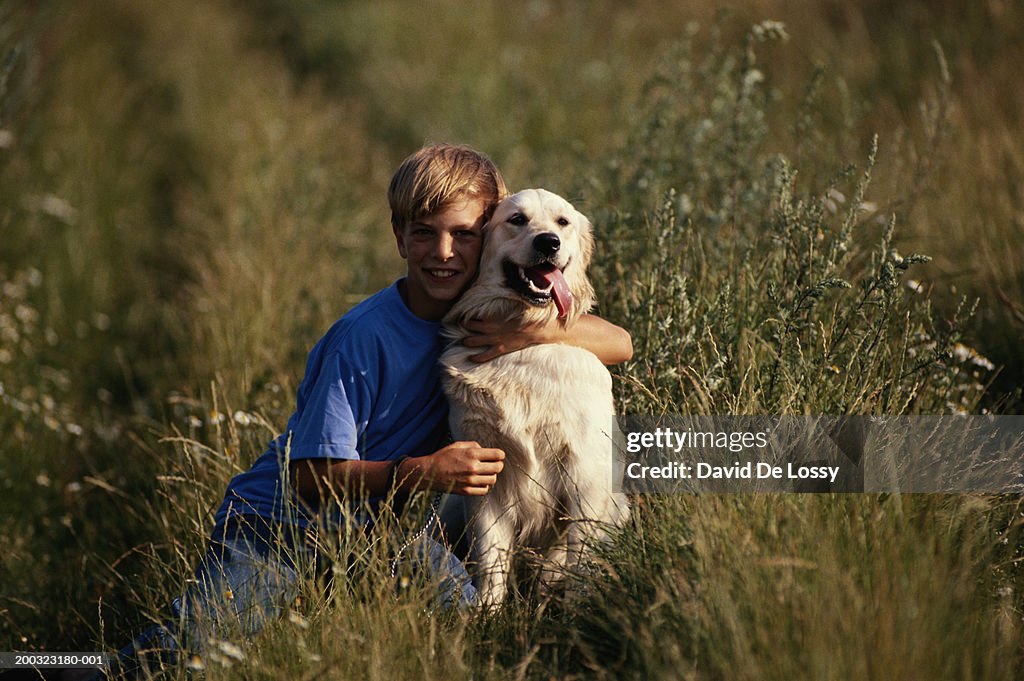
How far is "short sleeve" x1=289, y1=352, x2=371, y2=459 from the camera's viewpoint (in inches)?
104

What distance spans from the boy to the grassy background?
23 cm

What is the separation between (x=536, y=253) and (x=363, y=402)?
670 mm

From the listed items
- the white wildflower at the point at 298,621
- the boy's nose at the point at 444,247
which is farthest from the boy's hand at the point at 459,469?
the boy's nose at the point at 444,247

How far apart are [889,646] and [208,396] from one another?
10.4 feet

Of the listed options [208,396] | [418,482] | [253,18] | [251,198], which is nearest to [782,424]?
[418,482]

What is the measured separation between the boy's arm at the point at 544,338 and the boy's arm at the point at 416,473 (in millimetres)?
313

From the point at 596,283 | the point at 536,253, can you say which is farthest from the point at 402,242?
the point at 596,283

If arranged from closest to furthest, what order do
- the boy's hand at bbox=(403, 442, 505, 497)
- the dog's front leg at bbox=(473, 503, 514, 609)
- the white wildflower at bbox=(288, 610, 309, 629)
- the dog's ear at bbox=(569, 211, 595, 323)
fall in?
the white wildflower at bbox=(288, 610, 309, 629) < the boy's hand at bbox=(403, 442, 505, 497) < the dog's front leg at bbox=(473, 503, 514, 609) < the dog's ear at bbox=(569, 211, 595, 323)

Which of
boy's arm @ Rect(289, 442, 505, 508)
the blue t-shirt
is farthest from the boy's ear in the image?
boy's arm @ Rect(289, 442, 505, 508)

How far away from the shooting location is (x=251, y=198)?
19.7ft

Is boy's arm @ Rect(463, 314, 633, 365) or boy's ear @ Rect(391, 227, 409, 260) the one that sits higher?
boy's ear @ Rect(391, 227, 409, 260)

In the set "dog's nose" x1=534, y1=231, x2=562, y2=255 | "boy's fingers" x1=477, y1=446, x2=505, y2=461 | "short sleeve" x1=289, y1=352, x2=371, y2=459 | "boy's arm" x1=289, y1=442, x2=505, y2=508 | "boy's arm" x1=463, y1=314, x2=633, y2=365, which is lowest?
"boy's arm" x1=289, y1=442, x2=505, y2=508

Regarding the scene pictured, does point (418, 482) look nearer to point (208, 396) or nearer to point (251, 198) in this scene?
point (208, 396)

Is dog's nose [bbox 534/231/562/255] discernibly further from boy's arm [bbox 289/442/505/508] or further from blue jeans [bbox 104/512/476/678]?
blue jeans [bbox 104/512/476/678]
